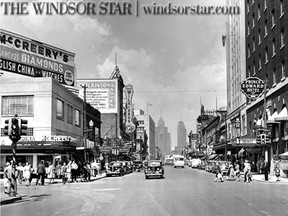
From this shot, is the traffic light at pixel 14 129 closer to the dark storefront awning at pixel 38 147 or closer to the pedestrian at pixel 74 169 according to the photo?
the pedestrian at pixel 74 169

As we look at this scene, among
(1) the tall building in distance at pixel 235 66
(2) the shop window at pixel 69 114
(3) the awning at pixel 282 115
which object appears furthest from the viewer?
(1) the tall building in distance at pixel 235 66

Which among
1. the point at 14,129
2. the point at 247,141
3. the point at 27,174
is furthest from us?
the point at 247,141

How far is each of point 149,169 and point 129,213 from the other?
25661 millimetres

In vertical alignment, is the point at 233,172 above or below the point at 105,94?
below

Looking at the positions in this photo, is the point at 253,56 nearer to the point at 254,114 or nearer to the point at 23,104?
the point at 254,114

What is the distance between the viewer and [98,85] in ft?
345

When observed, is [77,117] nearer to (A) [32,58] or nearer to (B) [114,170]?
(A) [32,58]

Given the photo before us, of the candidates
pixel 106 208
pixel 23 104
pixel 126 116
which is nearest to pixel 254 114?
pixel 23 104

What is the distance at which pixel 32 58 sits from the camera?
162 ft

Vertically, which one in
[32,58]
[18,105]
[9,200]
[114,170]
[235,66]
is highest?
[235,66]

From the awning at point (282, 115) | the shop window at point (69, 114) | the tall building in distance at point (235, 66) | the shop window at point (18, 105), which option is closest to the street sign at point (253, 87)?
the awning at point (282, 115)

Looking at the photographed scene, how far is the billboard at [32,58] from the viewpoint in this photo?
4700 cm

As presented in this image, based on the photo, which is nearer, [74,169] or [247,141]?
[74,169]

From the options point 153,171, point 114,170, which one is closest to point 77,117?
point 114,170
